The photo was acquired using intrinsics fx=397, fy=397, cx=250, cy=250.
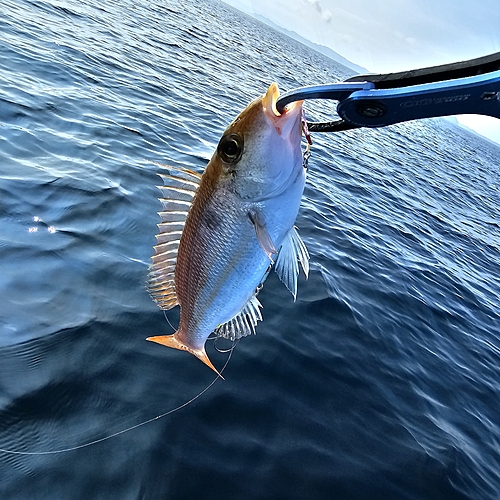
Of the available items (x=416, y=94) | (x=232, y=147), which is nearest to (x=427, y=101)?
(x=416, y=94)

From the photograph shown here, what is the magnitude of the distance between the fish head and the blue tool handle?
0.39 metres

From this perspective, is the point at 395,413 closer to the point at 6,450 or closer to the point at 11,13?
the point at 6,450

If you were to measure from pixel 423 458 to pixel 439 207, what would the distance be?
16562 mm

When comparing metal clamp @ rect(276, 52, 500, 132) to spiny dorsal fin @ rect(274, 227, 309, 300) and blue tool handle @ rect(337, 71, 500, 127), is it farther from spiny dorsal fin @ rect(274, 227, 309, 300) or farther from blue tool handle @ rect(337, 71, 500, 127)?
spiny dorsal fin @ rect(274, 227, 309, 300)

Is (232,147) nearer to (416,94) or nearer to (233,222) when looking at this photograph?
(233,222)

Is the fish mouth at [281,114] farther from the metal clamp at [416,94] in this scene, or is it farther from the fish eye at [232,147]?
the fish eye at [232,147]

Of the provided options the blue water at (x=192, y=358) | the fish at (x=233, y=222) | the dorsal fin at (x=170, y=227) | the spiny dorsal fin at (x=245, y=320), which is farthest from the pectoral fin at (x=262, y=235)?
the blue water at (x=192, y=358)

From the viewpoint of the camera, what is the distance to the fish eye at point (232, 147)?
2430 millimetres

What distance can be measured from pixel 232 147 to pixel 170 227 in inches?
31.0

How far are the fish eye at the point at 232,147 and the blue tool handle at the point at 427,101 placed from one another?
0.66 meters

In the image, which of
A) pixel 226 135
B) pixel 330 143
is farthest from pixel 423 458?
pixel 330 143

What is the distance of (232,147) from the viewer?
2436 millimetres

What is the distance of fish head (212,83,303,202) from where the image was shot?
7.72 ft

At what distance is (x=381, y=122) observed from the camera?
97.9 inches
